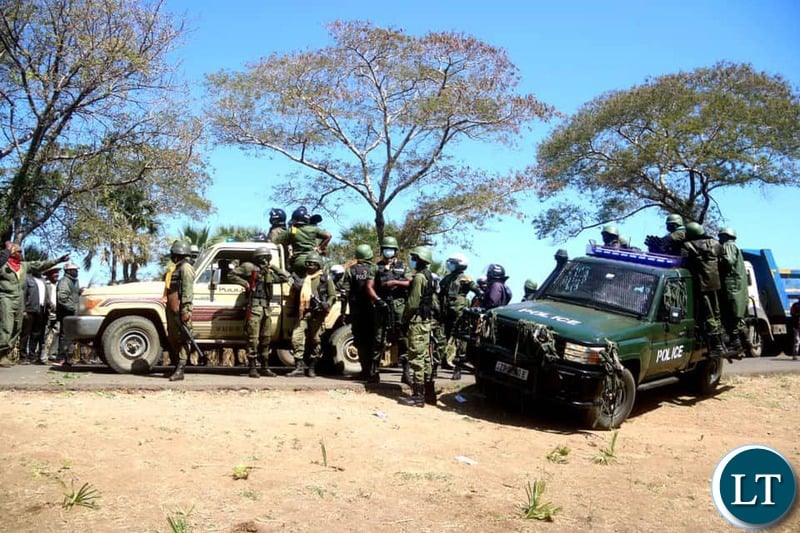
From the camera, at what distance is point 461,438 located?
7637 millimetres

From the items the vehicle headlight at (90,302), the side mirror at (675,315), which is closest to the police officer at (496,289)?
the side mirror at (675,315)

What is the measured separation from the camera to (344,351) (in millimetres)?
10805

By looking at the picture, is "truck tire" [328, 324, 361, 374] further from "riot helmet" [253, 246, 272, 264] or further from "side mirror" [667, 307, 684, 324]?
"side mirror" [667, 307, 684, 324]

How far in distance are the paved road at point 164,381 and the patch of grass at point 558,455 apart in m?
2.98

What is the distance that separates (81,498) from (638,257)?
7.14 meters

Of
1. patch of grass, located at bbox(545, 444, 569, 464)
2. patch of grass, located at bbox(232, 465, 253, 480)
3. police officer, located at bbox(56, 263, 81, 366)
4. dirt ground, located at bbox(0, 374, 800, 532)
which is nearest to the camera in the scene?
dirt ground, located at bbox(0, 374, 800, 532)

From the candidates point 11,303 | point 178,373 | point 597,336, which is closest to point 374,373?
point 178,373

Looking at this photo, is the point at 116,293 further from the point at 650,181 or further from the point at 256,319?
the point at 650,181

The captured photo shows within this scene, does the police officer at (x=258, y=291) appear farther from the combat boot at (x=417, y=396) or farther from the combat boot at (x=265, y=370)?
the combat boot at (x=417, y=396)

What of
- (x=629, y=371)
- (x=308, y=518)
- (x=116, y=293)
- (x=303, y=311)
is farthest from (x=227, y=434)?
(x=629, y=371)

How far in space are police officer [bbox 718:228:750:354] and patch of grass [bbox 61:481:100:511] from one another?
27.5 feet

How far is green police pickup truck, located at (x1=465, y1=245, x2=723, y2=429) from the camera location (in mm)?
7785

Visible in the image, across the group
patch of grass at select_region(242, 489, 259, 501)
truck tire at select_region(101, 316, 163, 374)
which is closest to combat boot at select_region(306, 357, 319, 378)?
truck tire at select_region(101, 316, 163, 374)

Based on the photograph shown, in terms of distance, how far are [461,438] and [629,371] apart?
2.15m
